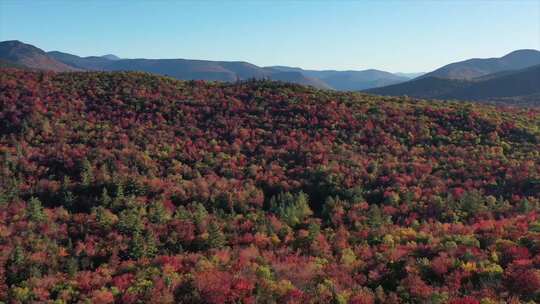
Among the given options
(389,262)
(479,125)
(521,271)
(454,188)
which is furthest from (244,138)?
(521,271)

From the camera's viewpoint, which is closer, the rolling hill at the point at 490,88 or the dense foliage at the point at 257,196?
the dense foliage at the point at 257,196

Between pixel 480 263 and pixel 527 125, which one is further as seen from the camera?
pixel 527 125

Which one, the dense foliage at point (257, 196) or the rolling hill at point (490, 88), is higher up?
the rolling hill at point (490, 88)

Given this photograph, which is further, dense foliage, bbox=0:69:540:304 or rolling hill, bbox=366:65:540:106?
rolling hill, bbox=366:65:540:106

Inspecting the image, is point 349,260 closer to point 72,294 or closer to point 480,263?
point 480,263

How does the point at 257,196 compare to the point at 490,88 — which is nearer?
the point at 257,196

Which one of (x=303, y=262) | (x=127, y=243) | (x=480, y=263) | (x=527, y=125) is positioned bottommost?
(x=127, y=243)

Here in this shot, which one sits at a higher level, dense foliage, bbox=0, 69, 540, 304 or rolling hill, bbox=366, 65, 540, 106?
rolling hill, bbox=366, 65, 540, 106

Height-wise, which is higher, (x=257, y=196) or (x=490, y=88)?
(x=490, y=88)
